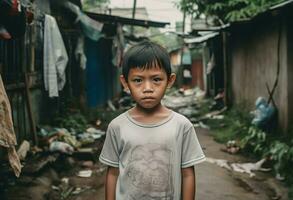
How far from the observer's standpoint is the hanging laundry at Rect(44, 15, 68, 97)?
7.79 m

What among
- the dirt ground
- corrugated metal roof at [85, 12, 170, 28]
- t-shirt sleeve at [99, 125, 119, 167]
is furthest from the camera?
corrugated metal roof at [85, 12, 170, 28]

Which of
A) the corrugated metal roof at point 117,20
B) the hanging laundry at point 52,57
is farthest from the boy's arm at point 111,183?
the corrugated metal roof at point 117,20

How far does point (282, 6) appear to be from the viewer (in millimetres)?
6332

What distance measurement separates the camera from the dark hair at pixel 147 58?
2.09m

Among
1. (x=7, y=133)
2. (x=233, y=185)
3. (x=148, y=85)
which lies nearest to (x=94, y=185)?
(x=233, y=185)

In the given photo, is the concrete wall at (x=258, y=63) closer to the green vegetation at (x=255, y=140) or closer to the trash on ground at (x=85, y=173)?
the green vegetation at (x=255, y=140)

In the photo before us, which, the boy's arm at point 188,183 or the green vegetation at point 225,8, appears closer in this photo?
the boy's arm at point 188,183

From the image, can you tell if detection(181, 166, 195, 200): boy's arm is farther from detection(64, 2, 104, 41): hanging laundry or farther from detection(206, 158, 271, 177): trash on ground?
detection(64, 2, 104, 41): hanging laundry

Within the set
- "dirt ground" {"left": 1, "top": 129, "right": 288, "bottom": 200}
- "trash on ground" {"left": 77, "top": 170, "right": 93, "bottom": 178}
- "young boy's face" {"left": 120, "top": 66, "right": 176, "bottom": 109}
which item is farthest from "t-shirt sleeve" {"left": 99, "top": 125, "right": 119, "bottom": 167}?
"trash on ground" {"left": 77, "top": 170, "right": 93, "bottom": 178}

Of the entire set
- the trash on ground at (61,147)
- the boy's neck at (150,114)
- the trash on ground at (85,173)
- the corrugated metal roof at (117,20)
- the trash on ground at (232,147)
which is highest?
the corrugated metal roof at (117,20)

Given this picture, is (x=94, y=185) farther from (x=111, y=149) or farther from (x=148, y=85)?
(x=148, y=85)

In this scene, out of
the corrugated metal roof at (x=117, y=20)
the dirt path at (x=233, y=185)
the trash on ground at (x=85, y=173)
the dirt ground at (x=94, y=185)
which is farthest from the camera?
the corrugated metal roof at (x=117, y=20)

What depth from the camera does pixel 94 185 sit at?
627 cm

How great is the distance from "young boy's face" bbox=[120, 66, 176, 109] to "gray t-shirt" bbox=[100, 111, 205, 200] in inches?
5.2
